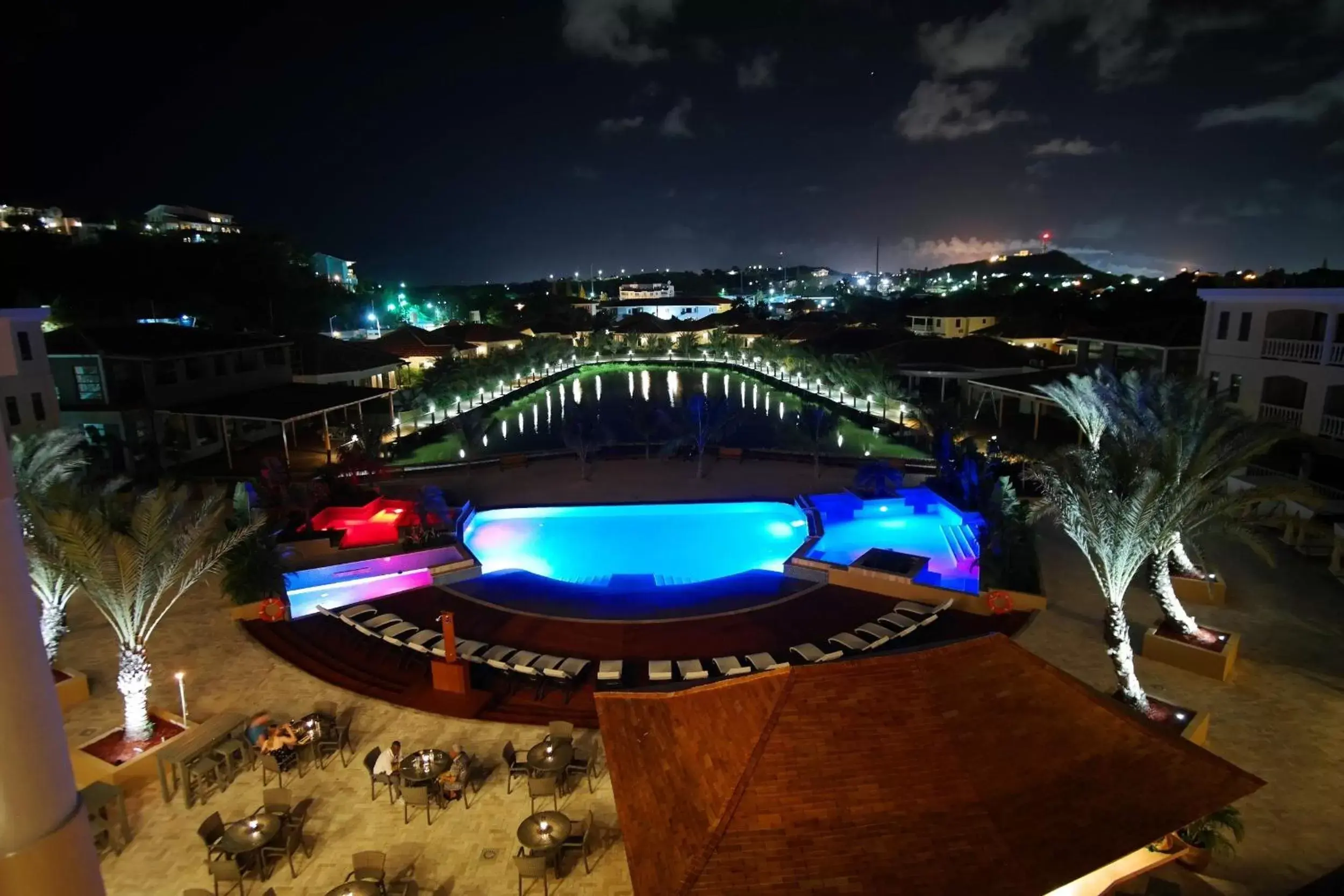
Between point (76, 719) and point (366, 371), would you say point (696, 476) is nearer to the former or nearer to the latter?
point (76, 719)

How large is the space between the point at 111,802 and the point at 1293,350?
27119 mm

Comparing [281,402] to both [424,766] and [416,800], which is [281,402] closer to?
[424,766]

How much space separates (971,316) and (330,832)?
6842 centimetres

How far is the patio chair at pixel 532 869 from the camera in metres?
7.45

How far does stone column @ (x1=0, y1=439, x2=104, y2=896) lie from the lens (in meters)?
3.70

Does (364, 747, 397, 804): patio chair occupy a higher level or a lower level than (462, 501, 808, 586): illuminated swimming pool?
higher

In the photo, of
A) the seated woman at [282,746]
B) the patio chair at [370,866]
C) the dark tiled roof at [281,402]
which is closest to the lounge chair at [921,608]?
the patio chair at [370,866]

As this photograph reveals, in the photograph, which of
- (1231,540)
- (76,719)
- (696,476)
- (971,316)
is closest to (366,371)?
(696,476)

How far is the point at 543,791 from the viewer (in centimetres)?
877

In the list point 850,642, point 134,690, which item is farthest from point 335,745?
point 850,642

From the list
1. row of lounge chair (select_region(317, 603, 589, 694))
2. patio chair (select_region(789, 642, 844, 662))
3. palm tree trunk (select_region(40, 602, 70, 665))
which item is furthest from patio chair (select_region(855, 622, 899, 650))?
palm tree trunk (select_region(40, 602, 70, 665))

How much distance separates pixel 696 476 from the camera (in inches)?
915

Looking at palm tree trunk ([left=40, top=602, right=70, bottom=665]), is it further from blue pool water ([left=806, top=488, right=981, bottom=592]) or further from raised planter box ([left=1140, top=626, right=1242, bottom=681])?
raised planter box ([left=1140, top=626, right=1242, bottom=681])

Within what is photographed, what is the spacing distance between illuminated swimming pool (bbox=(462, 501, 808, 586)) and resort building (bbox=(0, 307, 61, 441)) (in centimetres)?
1389
